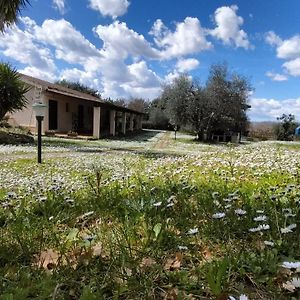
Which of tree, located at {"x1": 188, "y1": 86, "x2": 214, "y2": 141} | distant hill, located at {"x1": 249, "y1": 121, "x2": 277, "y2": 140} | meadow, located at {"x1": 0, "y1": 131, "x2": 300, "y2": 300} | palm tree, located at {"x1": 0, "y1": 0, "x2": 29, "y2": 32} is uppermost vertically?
palm tree, located at {"x1": 0, "y1": 0, "x2": 29, "y2": 32}

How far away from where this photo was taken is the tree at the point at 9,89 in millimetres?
16891

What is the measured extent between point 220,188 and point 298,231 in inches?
59.2

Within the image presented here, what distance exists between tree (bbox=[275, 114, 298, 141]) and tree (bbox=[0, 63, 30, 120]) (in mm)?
29037

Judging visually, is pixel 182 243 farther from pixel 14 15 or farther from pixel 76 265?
pixel 14 15

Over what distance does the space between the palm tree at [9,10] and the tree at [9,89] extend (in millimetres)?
5551

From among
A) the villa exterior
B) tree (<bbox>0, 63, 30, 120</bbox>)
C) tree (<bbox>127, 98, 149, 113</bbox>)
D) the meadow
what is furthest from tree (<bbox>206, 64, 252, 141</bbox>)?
tree (<bbox>127, 98, 149, 113</bbox>)

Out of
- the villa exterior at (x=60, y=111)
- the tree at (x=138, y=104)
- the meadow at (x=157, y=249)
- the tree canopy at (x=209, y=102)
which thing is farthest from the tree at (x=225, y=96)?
the tree at (x=138, y=104)

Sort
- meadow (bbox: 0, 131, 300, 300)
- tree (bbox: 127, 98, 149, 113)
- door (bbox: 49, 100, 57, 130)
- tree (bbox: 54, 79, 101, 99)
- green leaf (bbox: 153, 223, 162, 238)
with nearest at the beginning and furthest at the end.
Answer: meadow (bbox: 0, 131, 300, 300) → green leaf (bbox: 153, 223, 162, 238) → door (bbox: 49, 100, 57, 130) → tree (bbox: 54, 79, 101, 99) → tree (bbox: 127, 98, 149, 113)

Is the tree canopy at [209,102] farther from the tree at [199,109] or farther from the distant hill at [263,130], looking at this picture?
the distant hill at [263,130]

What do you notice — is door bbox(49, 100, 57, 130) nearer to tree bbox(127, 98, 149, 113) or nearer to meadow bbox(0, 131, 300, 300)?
meadow bbox(0, 131, 300, 300)

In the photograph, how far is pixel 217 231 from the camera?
93.0 inches

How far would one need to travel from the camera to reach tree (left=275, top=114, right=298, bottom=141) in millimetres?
37125

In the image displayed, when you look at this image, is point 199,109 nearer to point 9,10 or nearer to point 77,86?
point 9,10

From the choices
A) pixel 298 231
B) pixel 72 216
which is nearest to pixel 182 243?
pixel 298 231
